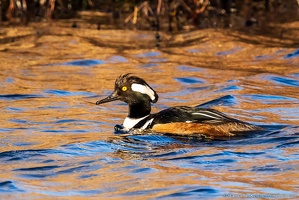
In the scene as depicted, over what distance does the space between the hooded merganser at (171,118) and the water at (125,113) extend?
171 millimetres

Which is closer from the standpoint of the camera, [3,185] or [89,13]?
[3,185]

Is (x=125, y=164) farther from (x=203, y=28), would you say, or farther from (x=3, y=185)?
(x=203, y=28)

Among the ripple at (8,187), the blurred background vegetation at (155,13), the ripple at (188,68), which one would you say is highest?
the blurred background vegetation at (155,13)

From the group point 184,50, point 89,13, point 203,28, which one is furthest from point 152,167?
point 89,13

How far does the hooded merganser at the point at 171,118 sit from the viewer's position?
345 inches

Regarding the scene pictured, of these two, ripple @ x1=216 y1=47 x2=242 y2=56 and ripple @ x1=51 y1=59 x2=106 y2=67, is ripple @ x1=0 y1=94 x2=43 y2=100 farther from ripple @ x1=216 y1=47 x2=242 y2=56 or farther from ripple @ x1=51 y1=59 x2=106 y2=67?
ripple @ x1=216 y1=47 x2=242 y2=56

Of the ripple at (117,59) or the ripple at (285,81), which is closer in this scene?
the ripple at (285,81)

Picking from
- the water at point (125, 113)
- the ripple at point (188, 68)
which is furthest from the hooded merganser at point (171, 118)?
the ripple at point (188, 68)

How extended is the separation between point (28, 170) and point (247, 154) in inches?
81.8

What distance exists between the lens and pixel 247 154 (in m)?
7.84

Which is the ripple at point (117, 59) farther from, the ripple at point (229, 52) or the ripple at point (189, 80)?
the ripple at point (229, 52)

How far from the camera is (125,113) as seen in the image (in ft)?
35.3

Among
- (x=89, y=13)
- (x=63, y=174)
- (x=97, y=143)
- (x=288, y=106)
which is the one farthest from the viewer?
(x=89, y=13)

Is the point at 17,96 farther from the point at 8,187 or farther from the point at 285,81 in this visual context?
the point at 8,187
